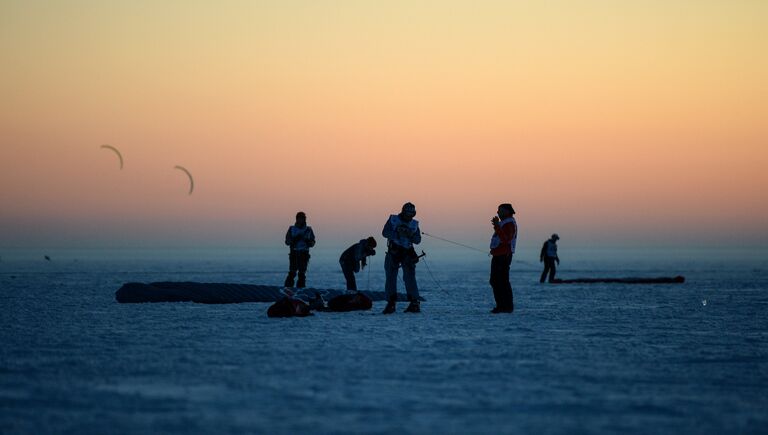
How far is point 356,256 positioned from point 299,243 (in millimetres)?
4064

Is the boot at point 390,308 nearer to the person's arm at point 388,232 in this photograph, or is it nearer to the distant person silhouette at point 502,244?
the person's arm at point 388,232

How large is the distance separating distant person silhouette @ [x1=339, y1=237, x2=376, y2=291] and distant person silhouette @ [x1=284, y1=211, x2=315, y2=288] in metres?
3.28

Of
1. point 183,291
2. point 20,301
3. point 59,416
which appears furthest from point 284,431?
point 20,301

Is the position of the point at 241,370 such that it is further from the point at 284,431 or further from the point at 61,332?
the point at 61,332

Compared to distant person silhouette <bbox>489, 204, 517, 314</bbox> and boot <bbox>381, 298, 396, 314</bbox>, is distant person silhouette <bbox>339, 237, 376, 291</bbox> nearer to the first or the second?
boot <bbox>381, 298, 396, 314</bbox>

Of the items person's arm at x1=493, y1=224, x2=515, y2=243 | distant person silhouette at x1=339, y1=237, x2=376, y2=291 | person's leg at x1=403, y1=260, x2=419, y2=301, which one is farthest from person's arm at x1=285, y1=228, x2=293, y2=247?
person's arm at x1=493, y1=224, x2=515, y2=243

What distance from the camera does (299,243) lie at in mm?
22984

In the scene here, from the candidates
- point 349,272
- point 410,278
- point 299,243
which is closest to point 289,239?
point 299,243

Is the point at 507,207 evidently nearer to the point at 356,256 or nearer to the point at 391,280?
the point at 391,280

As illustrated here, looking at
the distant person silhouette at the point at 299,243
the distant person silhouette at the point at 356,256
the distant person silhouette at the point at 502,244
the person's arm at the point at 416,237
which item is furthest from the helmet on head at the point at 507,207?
the distant person silhouette at the point at 299,243

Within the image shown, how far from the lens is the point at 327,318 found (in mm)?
15484

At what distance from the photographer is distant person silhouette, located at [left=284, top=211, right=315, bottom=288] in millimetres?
22922

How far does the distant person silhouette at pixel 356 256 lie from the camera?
1891 cm

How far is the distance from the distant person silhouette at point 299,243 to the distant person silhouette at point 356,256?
3278 millimetres
